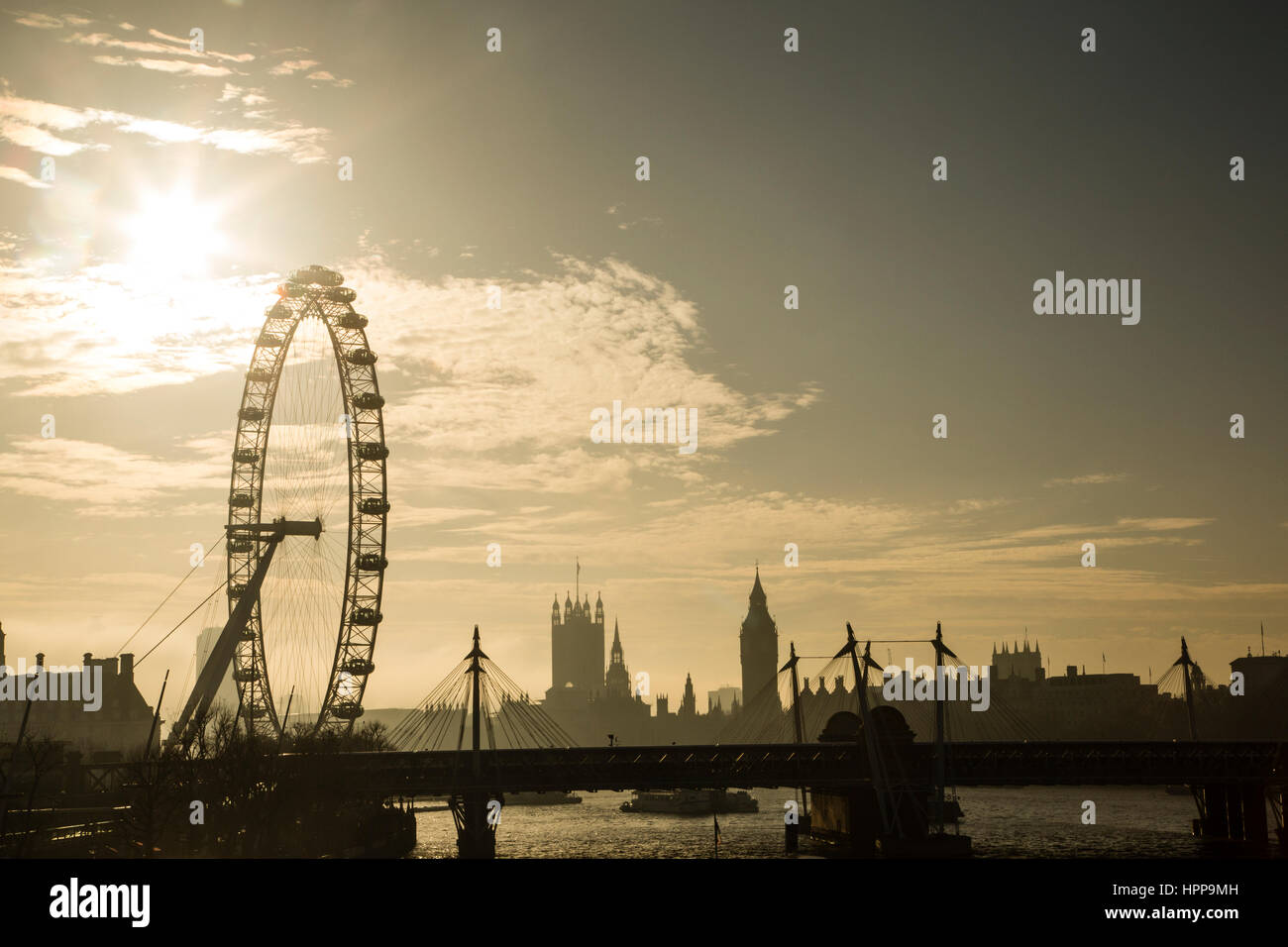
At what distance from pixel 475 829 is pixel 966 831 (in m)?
55.9

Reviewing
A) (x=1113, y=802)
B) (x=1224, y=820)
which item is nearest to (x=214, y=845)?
(x=1224, y=820)

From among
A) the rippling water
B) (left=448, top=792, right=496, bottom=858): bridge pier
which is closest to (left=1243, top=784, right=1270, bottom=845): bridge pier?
the rippling water

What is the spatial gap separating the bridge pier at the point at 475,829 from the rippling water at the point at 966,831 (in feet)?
17.8

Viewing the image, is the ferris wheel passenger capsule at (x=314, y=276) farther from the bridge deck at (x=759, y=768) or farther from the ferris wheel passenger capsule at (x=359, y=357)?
the bridge deck at (x=759, y=768)

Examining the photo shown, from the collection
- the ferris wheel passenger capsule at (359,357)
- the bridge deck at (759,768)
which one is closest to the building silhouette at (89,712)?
the bridge deck at (759,768)

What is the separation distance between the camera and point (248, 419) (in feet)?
293

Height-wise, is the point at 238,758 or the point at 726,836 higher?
the point at 238,758

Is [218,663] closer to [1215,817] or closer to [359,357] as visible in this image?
[359,357]

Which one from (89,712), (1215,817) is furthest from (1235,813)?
(89,712)

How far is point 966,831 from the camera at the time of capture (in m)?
122

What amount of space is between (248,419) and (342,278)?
41.7ft

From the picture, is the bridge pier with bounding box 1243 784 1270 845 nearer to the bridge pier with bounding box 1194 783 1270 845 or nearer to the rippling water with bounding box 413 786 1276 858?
the bridge pier with bounding box 1194 783 1270 845
